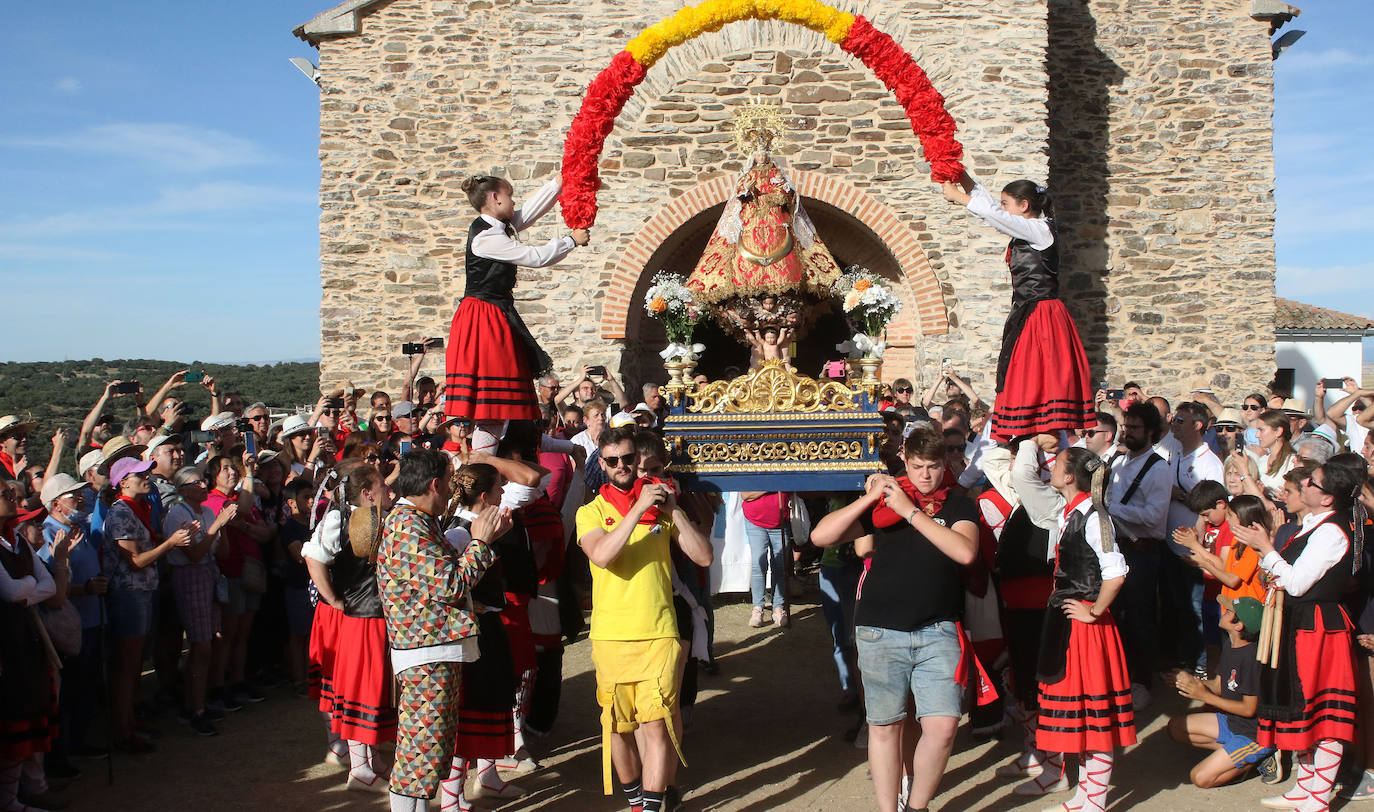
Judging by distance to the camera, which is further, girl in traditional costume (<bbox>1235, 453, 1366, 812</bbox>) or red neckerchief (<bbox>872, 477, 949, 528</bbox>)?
girl in traditional costume (<bbox>1235, 453, 1366, 812</bbox>)

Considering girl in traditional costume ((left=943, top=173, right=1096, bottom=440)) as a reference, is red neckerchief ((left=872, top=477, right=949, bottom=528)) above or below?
below

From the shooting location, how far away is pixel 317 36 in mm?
13453

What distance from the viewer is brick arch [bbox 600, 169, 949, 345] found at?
A: 11930mm

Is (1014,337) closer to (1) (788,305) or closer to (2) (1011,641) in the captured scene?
(1) (788,305)

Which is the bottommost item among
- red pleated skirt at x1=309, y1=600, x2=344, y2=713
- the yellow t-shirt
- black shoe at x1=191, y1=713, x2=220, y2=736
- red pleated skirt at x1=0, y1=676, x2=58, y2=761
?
black shoe at x1=191, y1=713, x2=220, y2=736

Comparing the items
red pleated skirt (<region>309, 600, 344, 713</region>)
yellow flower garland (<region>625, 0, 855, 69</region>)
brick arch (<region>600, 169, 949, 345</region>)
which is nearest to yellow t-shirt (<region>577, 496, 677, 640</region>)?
red pleated skirt (<region>309, 600, 344, 713</region>)

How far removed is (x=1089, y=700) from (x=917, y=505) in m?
1.29

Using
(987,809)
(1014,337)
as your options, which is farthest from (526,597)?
(1014,337)

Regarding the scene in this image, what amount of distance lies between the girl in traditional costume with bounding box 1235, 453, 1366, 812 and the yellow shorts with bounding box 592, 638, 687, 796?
299cm

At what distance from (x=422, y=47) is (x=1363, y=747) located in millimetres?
12374

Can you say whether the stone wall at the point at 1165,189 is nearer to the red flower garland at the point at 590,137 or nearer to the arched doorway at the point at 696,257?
the arched doorway at the point at 696,257

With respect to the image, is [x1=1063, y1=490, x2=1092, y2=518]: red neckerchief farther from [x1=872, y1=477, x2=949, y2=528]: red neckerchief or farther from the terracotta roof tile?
the terracotta roof tile

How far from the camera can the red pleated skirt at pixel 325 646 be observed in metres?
5.72

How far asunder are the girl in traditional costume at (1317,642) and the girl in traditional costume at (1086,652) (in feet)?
2.83
